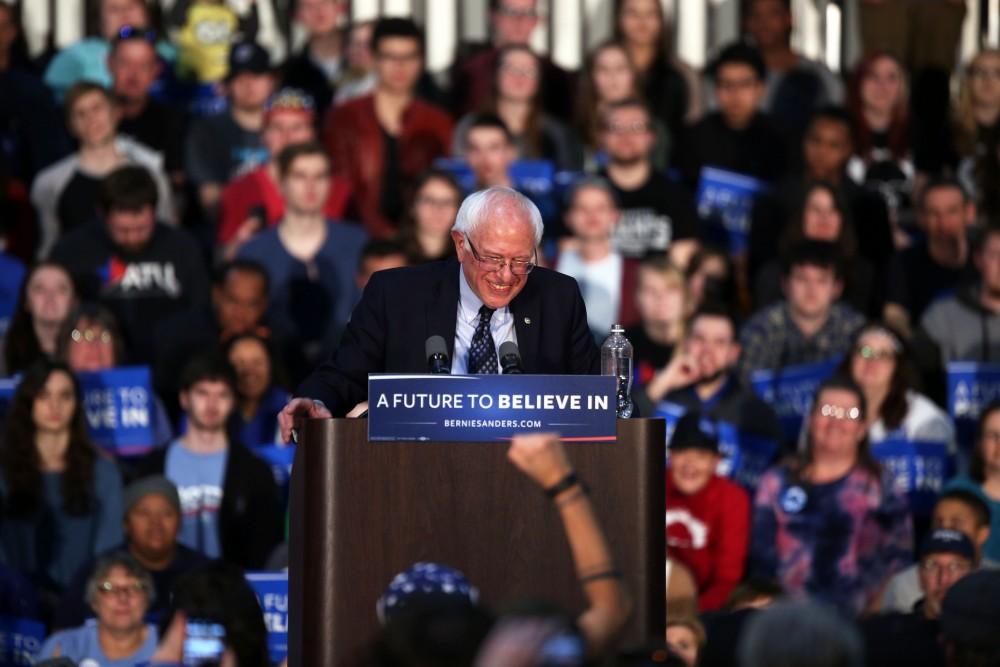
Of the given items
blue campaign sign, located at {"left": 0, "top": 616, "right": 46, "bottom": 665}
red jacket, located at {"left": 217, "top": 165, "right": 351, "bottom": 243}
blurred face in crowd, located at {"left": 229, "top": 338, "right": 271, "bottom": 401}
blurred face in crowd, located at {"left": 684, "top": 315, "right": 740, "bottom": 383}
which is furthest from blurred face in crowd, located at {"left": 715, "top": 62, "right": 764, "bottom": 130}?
blue campaign sign, located at {"left": 0, "top": 616, "right": 46, "bottom": 665}

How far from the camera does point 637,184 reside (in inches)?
→ 362

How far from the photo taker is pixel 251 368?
8.05 metres

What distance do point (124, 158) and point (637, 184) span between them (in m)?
2.41


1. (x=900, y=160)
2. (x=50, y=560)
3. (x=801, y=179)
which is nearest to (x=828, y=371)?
(x=801, y=179)

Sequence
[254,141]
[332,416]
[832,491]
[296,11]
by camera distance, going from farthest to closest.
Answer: [296,11]
[254,141]
[832,491]
[332,416]

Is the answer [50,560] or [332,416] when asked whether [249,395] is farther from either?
[332,416]

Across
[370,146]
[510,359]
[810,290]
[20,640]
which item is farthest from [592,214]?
[510,359]

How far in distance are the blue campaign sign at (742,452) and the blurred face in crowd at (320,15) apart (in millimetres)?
3663

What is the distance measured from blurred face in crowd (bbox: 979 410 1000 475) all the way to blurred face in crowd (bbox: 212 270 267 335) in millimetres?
3026

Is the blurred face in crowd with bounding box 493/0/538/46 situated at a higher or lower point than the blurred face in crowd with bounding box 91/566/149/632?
higher

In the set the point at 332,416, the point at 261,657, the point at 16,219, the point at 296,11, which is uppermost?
the point at 296,11

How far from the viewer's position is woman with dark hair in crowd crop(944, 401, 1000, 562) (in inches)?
297

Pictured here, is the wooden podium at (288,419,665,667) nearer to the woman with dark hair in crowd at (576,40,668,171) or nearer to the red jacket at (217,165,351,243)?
the red jacket at (217,165,351,243)

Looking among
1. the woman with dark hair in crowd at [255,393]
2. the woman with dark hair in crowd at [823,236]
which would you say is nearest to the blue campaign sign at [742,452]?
the woman with dark hair in crowd at [823,236]
